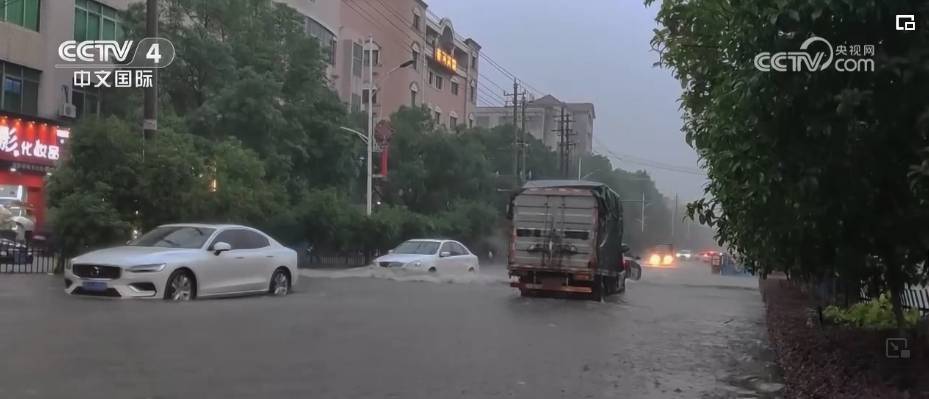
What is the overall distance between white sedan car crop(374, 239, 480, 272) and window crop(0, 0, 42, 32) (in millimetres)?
14990

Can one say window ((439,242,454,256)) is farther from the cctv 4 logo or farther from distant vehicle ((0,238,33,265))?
the cctv 4 logo

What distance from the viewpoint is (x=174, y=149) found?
20.1m

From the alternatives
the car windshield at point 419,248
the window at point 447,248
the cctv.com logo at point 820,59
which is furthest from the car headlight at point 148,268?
the window at point 447,248

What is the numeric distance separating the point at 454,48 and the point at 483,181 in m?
24.0

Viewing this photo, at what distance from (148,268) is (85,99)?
21.2m

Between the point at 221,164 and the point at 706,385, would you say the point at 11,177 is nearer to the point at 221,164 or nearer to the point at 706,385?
the point at 221,164

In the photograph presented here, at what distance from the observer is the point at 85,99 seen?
32.5 m

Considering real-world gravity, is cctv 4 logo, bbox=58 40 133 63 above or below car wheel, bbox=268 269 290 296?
above

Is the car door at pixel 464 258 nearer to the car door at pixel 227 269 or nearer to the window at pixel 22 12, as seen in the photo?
the car door at pixel 227 269

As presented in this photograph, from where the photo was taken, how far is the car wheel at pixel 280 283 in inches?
651

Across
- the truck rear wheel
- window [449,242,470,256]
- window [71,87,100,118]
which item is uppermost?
window [71,87,100,118]

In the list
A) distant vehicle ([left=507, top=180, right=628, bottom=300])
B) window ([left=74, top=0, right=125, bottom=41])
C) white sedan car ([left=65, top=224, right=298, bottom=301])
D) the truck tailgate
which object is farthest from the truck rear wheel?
window ([left=74, top=0, right=125, bottom=41])

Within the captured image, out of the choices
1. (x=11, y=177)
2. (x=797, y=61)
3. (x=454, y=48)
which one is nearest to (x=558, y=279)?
(x=797, y=61)

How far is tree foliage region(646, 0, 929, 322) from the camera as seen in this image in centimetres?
644
